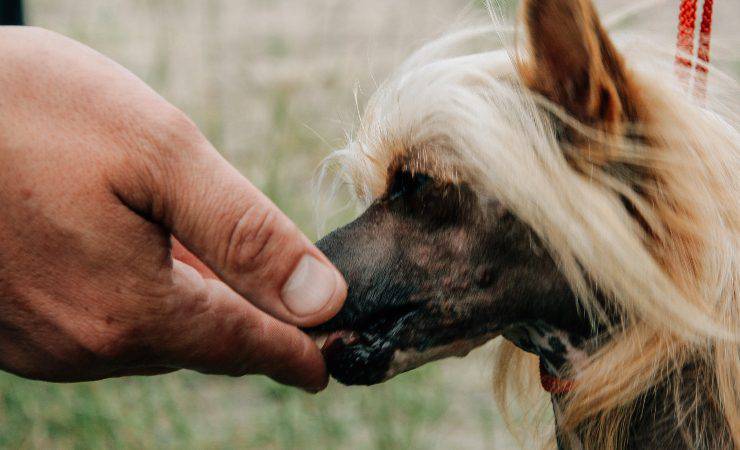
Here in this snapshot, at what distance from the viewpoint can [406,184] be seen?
181cm

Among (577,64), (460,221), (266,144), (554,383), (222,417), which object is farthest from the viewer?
(266,144)

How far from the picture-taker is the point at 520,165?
1.67 metres

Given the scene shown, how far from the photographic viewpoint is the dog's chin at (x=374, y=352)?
1.79 metres

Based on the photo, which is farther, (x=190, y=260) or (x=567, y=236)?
(x=190, y=260)

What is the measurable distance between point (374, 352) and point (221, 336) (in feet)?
0.86

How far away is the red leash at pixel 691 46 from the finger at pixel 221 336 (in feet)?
2.59

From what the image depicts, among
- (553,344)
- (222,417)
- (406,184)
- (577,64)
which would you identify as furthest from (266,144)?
(577,64)

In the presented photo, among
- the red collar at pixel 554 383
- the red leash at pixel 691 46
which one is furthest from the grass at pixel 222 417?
the red leash at pixel 691 46

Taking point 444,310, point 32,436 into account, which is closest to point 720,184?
point 444,310

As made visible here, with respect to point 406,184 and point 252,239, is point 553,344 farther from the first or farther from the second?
point 252,239

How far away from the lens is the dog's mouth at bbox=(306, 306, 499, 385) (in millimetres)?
1769

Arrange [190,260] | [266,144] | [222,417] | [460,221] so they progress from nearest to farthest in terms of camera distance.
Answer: [460,221], [190,260], [222,417], [266,144]

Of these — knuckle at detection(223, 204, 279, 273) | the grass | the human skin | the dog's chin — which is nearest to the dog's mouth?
the dog's chin

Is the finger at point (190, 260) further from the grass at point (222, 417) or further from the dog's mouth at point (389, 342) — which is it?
the grass at point (222, 417)
